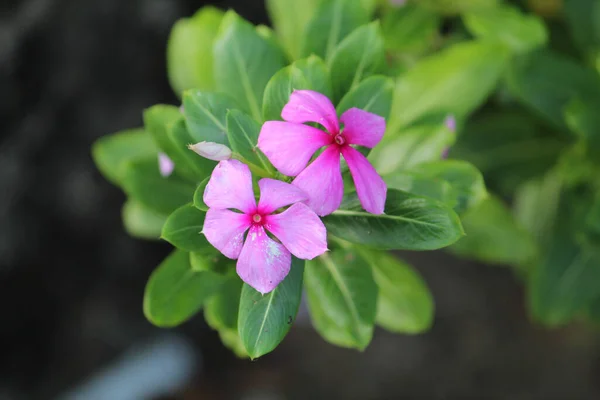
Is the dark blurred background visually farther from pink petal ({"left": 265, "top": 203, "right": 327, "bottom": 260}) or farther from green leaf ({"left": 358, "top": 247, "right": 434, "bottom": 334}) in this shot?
pink petal ({"left": 265, "top": 203, "right": 327, "bottom": 260})

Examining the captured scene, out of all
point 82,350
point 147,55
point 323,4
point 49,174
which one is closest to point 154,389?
point 82,350

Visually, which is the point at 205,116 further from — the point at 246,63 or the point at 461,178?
the point at 461,178

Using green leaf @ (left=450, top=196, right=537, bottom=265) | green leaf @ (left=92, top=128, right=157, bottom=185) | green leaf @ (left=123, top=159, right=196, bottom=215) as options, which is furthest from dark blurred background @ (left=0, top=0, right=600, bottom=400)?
green leaf @ (left=450, top=196, right=537, bottom=265)

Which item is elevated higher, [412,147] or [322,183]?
[322,183]

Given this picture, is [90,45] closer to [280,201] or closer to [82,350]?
[82,350]

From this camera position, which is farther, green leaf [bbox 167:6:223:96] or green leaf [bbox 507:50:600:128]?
green leaf [bbox 507:50:600:128]

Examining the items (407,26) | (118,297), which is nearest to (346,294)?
(407,26)
